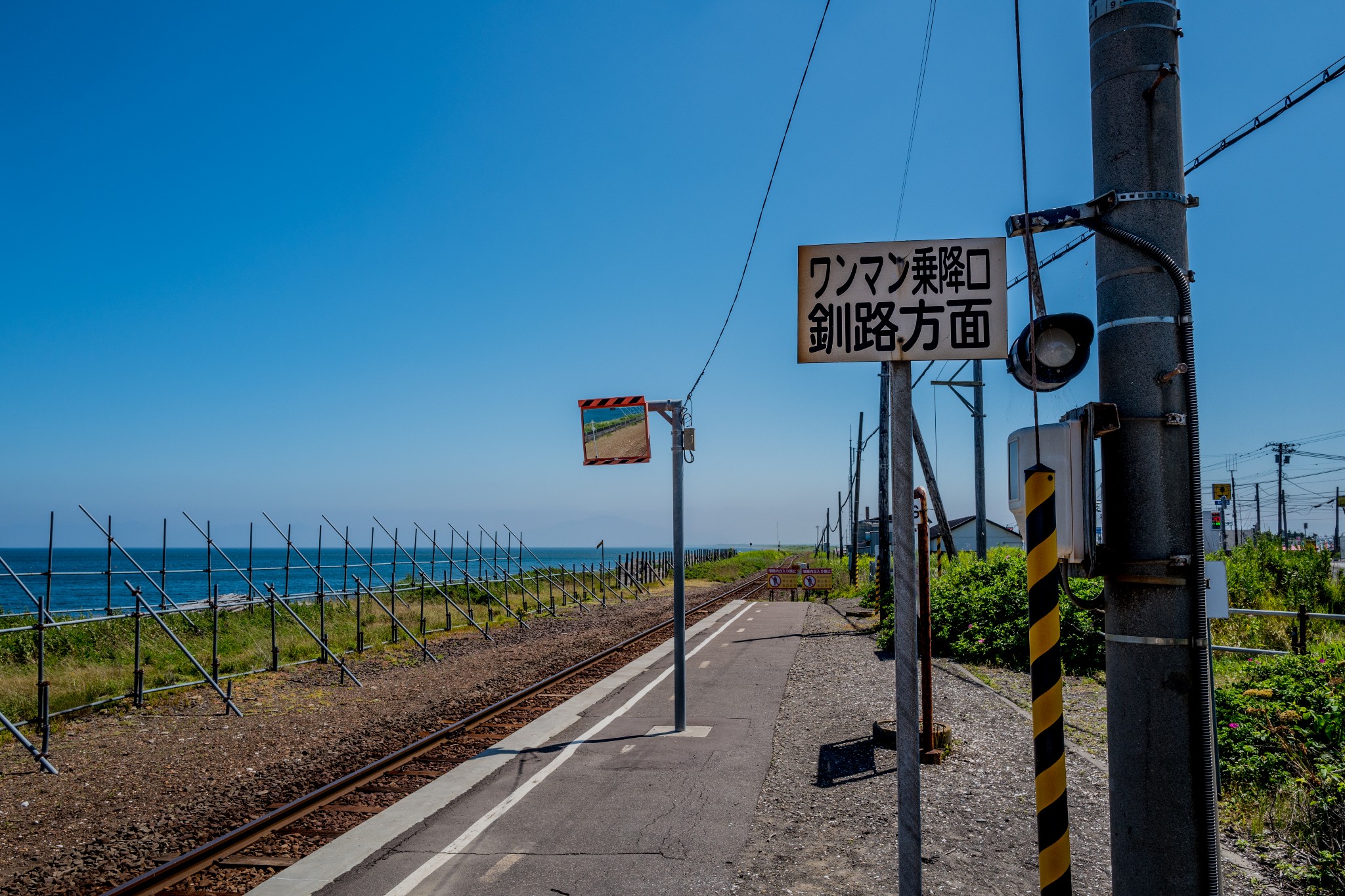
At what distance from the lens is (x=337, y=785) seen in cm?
796

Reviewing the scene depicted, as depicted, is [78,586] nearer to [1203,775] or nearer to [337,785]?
[337,785]

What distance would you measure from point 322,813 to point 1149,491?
7101mm

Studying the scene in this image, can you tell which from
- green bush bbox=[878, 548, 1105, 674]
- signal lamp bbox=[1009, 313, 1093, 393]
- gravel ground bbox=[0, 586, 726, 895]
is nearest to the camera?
signal lamp bbox=[1009, 313, 1093, 393]

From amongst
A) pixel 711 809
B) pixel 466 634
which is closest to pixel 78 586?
pixel 466 634

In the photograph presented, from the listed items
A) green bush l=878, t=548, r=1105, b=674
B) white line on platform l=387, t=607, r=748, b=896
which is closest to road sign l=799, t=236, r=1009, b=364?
white line on platform l=387, t=607, r=748, b=896

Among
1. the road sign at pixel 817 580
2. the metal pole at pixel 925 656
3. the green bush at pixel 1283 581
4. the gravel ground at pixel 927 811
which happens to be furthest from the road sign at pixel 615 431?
the road sign at pixel 817 580

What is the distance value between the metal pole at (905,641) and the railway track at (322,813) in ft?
15.5

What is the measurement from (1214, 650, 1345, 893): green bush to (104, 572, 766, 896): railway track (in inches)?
271

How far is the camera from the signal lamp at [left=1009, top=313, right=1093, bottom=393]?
10.8 feet

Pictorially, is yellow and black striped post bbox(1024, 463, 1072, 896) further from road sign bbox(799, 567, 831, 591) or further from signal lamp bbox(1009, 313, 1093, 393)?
road sign bbox(799, 567, 831, 591)

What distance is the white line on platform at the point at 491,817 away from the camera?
553cm

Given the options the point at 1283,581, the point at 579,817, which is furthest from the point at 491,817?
the point at 1283,581

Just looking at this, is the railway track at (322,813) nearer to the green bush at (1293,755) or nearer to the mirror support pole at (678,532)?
the mirror support pole at (678,532)

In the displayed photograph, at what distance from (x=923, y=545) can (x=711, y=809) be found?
11.5 feet
